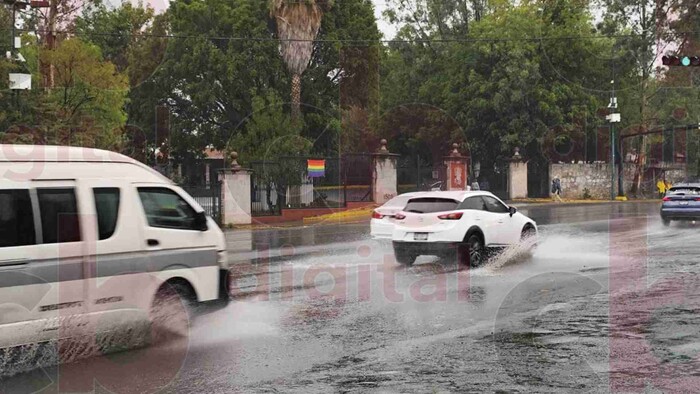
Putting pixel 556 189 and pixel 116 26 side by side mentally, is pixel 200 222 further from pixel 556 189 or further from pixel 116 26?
pixel 116 26

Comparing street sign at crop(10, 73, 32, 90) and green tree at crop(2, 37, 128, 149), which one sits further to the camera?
green tree at crop(2, 37, 128, 149)

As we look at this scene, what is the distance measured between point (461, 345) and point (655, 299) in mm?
4592

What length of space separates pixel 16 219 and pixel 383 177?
2946cm

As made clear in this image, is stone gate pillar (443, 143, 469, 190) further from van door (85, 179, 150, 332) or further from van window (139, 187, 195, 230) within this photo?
van door (85, 179, 150, 332)

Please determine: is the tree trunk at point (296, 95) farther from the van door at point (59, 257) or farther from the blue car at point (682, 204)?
the van door at point (59, 257)

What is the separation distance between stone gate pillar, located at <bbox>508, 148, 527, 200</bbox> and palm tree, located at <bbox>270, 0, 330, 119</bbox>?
16041mm

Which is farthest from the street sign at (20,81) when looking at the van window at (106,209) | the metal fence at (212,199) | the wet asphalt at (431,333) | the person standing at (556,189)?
the person standing at (556,189)

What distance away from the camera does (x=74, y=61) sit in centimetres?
3747

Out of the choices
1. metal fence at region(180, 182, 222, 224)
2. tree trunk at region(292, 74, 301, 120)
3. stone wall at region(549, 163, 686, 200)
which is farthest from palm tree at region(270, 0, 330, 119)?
stone wall at region(549, 163, 686, 200)

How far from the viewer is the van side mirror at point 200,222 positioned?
9438mm

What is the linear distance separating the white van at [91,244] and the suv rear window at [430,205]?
22.1 ft

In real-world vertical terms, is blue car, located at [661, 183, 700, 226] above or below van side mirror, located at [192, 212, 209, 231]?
below

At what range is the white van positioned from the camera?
24.2 ft

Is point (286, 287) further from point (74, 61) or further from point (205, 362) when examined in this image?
point (74, 61)
